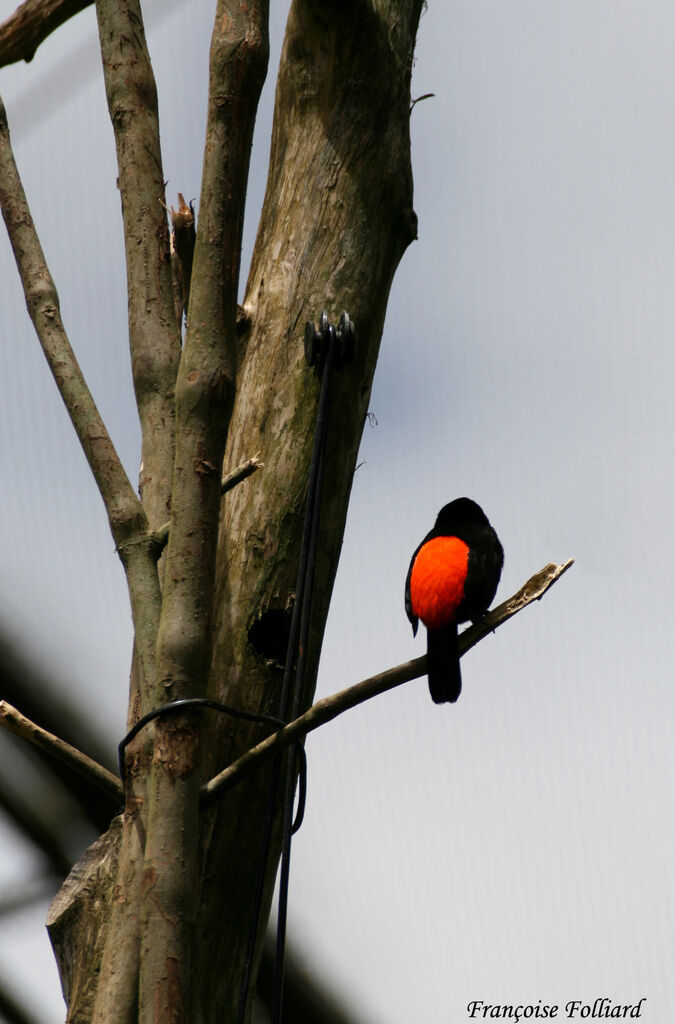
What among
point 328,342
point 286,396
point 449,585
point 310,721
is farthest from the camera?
point 449,585

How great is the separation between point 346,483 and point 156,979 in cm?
117

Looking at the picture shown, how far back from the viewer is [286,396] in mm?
2213

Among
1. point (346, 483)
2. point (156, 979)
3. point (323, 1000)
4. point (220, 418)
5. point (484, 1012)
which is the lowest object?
point (156, 979)

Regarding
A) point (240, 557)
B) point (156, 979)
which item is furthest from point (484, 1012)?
point (156, 979)

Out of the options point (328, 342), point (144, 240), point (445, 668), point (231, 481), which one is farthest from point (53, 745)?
point (144, 240)

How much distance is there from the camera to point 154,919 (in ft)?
4.66

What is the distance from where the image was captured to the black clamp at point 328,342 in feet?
6.81

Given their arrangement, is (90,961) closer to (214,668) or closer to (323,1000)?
(214,668)

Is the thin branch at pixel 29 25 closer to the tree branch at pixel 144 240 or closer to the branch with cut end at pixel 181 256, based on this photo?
the tree branch at pixel 144 240

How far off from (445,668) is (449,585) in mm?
423

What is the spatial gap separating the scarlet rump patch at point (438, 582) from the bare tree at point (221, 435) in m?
0.42

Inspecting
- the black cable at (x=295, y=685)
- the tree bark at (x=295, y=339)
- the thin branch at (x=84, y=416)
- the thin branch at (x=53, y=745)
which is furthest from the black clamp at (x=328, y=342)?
the thin branch at (x=53, y=745)

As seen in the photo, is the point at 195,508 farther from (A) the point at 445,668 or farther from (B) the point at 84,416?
(A) the point at 445,668

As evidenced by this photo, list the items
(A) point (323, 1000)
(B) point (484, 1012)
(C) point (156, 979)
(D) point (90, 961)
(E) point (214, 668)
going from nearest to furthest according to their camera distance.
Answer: (C) point (156, 979), (D) point (90, 961), (E) point (214, 668), (A) point (323, 1000), (B) point (484, 1012)
